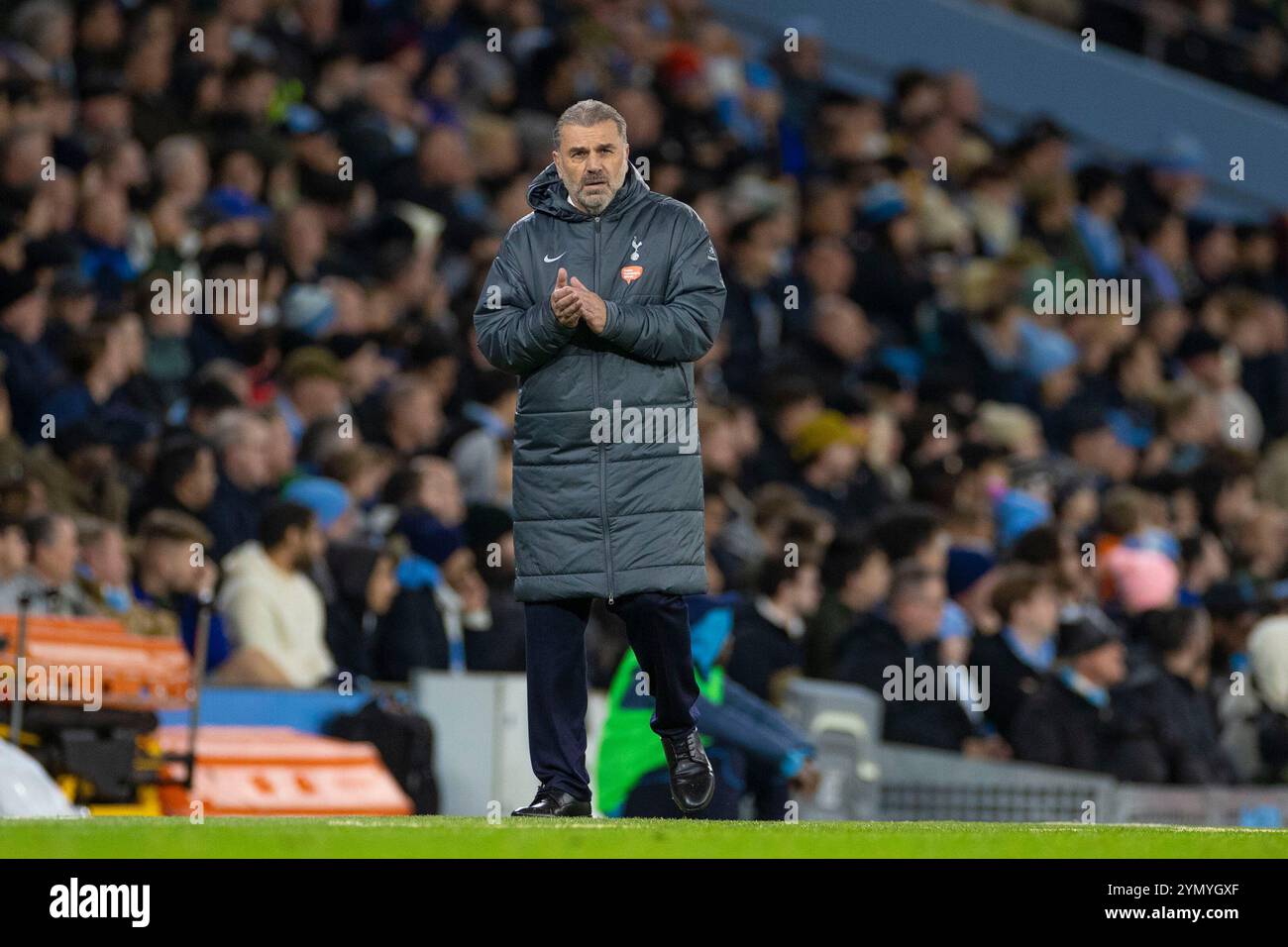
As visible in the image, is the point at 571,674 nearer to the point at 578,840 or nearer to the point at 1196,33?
the point at 578,840

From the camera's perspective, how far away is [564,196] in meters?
6.73

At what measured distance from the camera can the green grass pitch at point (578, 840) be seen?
5176mm

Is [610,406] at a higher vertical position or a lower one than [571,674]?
higher

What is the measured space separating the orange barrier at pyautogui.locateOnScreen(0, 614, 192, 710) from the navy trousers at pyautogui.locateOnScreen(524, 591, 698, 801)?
2111 millimetres

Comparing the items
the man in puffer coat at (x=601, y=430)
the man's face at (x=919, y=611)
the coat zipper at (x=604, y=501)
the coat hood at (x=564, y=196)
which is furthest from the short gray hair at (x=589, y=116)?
the man's face at (x=919, y=611)

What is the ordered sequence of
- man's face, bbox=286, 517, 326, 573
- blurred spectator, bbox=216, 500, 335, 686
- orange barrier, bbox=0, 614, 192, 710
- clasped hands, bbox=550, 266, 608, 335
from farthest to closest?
man's face, bbox=286, 517, 326, 573
blurred spectator, bbox=216, 500, 335, 686
orange barrier, bbox=0, 614, 192, 710
clasped hands, bbox=550, 266, 608, 335

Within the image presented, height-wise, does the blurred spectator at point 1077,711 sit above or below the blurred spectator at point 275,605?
below

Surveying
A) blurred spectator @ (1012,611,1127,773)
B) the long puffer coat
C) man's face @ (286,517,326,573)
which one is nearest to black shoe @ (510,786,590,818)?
the long puffer coat

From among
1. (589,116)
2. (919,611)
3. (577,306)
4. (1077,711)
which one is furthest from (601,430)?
(1077,711)

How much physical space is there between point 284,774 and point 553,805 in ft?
9.07

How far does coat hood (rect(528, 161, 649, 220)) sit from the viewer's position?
21.9 ft

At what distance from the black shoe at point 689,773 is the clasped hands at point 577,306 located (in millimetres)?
1221

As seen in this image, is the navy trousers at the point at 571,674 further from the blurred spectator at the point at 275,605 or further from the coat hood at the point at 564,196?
the blurred spectator at the point at 275,605

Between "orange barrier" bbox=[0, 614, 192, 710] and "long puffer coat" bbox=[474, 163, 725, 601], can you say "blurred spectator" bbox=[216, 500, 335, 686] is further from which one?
"long puffer coat" bbox=[474, 163, 725, 601]
